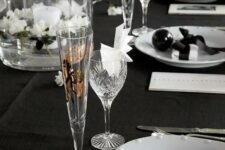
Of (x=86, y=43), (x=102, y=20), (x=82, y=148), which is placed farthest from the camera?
(x=102, y=20)

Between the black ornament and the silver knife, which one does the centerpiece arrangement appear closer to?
the black ornament

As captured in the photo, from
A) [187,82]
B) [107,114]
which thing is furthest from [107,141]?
[187,82]

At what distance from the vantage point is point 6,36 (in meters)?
1.34

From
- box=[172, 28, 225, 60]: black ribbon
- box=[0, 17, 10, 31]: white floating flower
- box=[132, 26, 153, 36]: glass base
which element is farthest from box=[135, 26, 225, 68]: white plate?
box=[0, 17, 10, 31]: white floating flower

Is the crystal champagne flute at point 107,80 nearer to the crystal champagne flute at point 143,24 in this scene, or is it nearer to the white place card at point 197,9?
the crystal champagne flute at point 143,24

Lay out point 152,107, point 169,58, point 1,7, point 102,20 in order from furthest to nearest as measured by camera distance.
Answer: point 1,7 < point 102,20 < point 169,58 < point 152,107

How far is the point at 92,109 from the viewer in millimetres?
1098

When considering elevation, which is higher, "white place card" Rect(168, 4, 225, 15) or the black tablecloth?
"white place card" Rect(168, 4, 225, 15)

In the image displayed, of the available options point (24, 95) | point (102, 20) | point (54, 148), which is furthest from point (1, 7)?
point (54, 148)

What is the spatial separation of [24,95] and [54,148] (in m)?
0.27

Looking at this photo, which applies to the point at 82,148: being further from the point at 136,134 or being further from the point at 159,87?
the point at 159,87

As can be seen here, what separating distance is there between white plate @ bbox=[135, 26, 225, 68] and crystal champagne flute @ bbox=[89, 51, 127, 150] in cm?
37

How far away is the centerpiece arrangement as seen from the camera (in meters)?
1.30

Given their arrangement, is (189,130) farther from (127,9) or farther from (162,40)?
(127,9)
